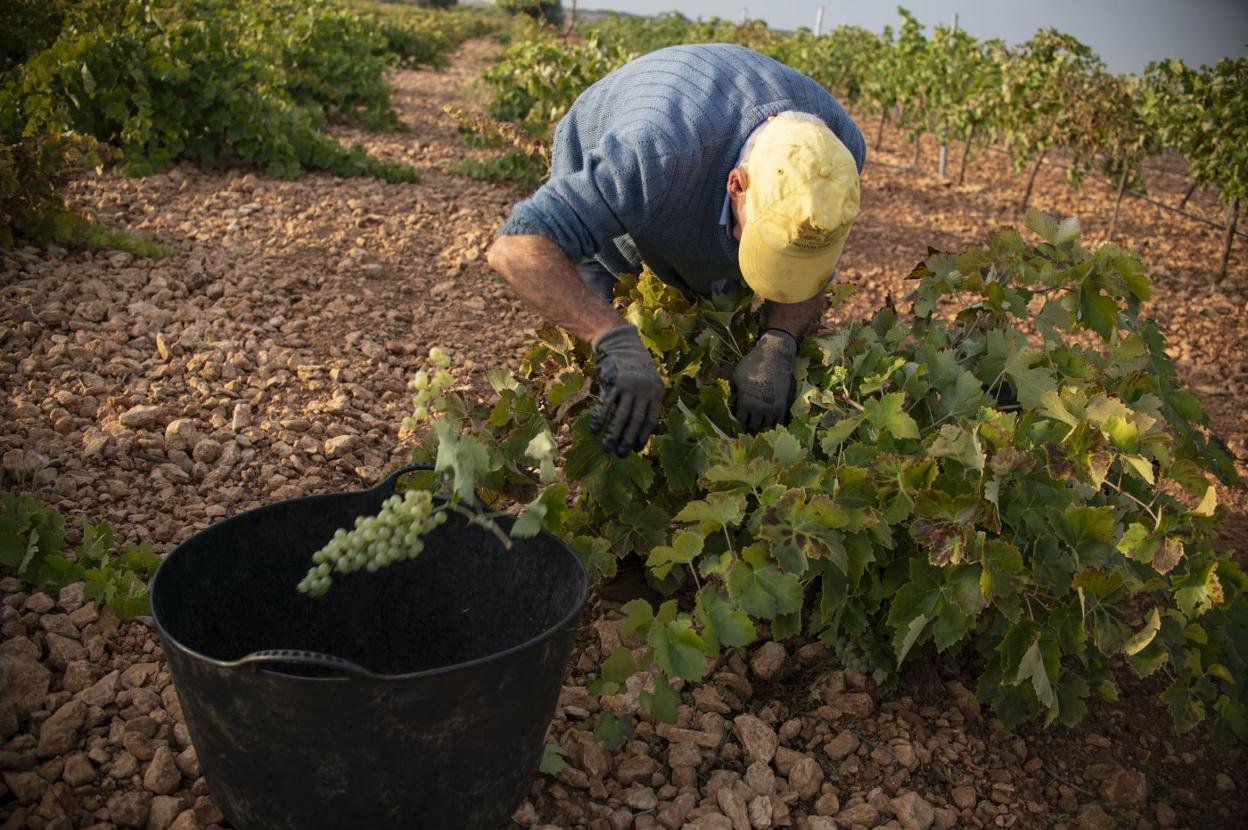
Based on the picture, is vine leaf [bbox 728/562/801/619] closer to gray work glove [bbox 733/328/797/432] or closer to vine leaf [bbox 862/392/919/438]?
vine leaf [bbox 862/392/919/438]

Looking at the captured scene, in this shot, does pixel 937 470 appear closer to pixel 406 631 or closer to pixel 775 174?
pixel 775 174

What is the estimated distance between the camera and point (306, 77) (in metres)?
7.91

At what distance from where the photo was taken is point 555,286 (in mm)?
2402

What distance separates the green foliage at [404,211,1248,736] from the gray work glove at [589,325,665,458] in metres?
0.11

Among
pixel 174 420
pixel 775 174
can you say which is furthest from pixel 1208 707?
pixel 174 420

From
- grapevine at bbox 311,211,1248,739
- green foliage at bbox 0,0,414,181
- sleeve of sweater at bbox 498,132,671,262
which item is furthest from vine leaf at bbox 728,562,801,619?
green foliage at bbox 0,0,414,181

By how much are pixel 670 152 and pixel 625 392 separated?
602 mm

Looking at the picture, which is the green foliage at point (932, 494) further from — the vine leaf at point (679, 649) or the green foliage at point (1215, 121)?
the green foliage at point (1215, 121)

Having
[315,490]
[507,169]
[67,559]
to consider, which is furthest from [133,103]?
[67,559]

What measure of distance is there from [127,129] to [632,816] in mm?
Answer: 4695

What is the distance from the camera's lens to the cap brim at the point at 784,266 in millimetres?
2344

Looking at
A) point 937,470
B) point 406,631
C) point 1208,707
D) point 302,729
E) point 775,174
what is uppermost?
point 775,174

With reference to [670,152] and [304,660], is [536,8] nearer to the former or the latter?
[670,152]

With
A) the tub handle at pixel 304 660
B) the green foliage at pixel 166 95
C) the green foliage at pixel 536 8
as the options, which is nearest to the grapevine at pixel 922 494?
the tub handle at pixel 304 660
